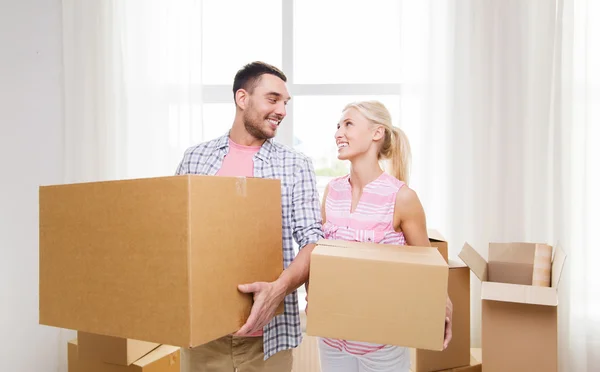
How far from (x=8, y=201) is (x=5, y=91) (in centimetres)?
49

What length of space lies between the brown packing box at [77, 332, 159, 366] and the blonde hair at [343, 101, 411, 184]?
1.11m

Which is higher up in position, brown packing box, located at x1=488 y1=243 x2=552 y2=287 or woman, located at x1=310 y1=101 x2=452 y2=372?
woman, located at x1=310 y1=101 x2=452 y2=372

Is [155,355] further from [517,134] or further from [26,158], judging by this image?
[517,134]

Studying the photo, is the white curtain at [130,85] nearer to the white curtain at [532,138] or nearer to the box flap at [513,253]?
the white curtain at [532,138]

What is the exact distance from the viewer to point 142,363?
4.84ft

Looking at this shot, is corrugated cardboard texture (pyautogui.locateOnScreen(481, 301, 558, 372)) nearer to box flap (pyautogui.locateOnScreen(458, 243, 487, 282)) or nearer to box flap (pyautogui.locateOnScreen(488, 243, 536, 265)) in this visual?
box flap (pyautogui.locateOnScreen(458, 243, 487, 282))

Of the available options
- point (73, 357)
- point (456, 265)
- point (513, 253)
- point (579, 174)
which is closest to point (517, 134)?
point (579, 174)

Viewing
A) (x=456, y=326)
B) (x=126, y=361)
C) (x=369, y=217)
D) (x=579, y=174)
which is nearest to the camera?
(x=369, y=217)

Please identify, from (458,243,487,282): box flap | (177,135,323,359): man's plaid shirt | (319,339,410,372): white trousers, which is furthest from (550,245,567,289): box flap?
(177,135,323,359): man's plaid shirt

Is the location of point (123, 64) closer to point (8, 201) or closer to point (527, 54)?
point (8, 201)

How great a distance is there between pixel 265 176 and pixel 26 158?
4.53 ft

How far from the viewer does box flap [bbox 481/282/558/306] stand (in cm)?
125

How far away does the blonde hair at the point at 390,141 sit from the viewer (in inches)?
50.5

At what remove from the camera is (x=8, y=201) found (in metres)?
1.80
